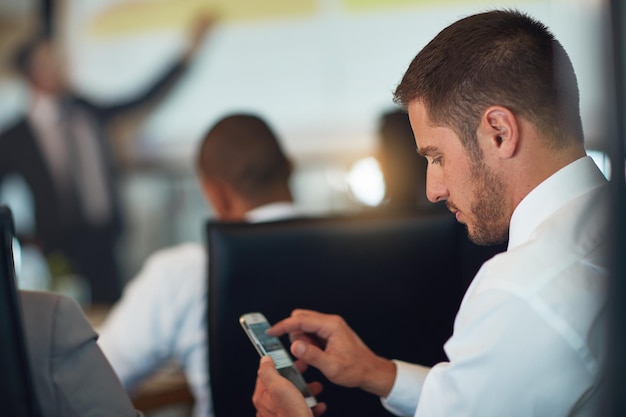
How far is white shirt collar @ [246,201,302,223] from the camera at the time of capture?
200cm

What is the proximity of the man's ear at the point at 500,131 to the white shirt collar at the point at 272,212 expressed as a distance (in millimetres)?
953

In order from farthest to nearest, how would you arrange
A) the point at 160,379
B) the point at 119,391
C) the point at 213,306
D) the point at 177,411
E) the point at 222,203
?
the point at 177,411 < the point at 160,379 < the point at 222,203 < the point at 213,306 < the point at 119,391

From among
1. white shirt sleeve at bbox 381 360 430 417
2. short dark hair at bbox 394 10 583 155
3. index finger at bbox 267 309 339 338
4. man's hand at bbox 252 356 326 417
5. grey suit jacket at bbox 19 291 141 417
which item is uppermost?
short dark hair at bbox 394 10 583 155

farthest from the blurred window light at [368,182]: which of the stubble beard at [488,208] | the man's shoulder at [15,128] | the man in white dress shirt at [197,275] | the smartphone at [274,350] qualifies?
the man's shoulder at [15,128]

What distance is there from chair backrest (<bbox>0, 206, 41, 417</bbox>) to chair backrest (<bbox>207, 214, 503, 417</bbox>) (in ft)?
2.55

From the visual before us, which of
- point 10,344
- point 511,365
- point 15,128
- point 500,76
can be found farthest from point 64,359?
point 15,128

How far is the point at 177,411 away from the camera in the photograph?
371 cm

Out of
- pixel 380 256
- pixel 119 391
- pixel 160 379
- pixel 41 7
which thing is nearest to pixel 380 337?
pixel 380 256

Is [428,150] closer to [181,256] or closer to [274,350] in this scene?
[274,350]

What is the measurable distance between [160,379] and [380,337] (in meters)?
1.09

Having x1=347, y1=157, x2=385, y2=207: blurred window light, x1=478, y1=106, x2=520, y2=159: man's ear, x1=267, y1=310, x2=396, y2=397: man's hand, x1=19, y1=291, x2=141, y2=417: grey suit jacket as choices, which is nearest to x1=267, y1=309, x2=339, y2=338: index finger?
x1=267, y1=310, x2=396, y2=397: man's hand

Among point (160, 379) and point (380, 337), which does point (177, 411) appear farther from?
point (380, 337)

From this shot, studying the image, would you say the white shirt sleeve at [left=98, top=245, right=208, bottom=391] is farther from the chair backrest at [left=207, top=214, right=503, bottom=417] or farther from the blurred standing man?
the blurred standing man

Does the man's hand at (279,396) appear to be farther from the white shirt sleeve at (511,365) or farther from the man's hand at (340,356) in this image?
the white shirt sleeve at (511,365)
